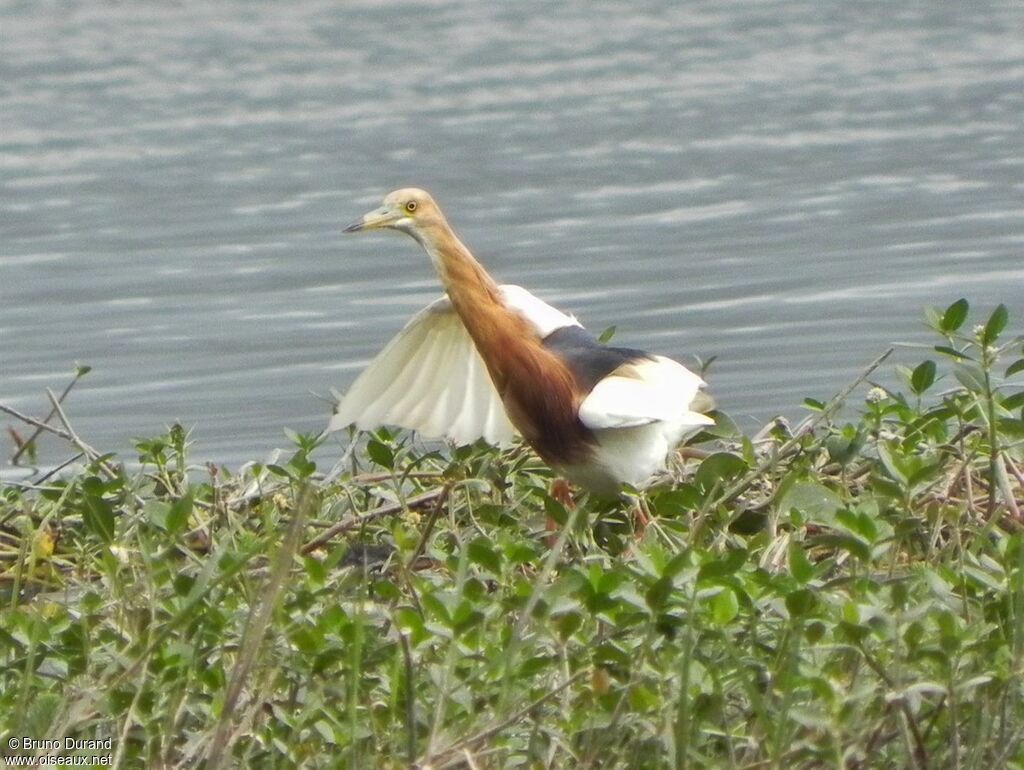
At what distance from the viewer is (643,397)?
5.13m

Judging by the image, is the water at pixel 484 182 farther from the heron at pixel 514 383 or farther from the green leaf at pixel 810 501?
the green leaf at pixel 810 501

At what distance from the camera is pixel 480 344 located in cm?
549

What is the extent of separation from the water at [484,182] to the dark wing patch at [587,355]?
2.21 metres

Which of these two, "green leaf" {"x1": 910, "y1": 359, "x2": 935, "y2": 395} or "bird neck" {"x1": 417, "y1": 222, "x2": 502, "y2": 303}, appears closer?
"green leaf" {"x1": 910, "y1": 359, "x2": 935, "y2": 395}

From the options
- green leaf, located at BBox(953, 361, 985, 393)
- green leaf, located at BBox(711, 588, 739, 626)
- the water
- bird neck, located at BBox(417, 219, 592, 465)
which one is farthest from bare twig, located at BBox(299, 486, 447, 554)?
the water

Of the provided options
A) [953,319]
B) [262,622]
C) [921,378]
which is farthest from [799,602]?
[921,378]

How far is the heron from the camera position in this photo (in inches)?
204

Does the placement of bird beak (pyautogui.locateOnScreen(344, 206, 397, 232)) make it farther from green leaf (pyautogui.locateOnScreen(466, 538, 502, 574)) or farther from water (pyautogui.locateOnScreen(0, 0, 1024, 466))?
water (pyautogui.locateOnScreen(0, 0, 1024, 466))

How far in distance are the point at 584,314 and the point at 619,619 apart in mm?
5783

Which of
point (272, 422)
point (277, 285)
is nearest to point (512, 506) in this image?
point (272, 422)

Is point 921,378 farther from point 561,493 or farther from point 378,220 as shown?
point 378,220

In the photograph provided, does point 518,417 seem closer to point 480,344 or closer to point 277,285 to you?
point 480,344

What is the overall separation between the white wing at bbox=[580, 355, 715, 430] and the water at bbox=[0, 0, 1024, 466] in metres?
2.54

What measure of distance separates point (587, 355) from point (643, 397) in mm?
406
